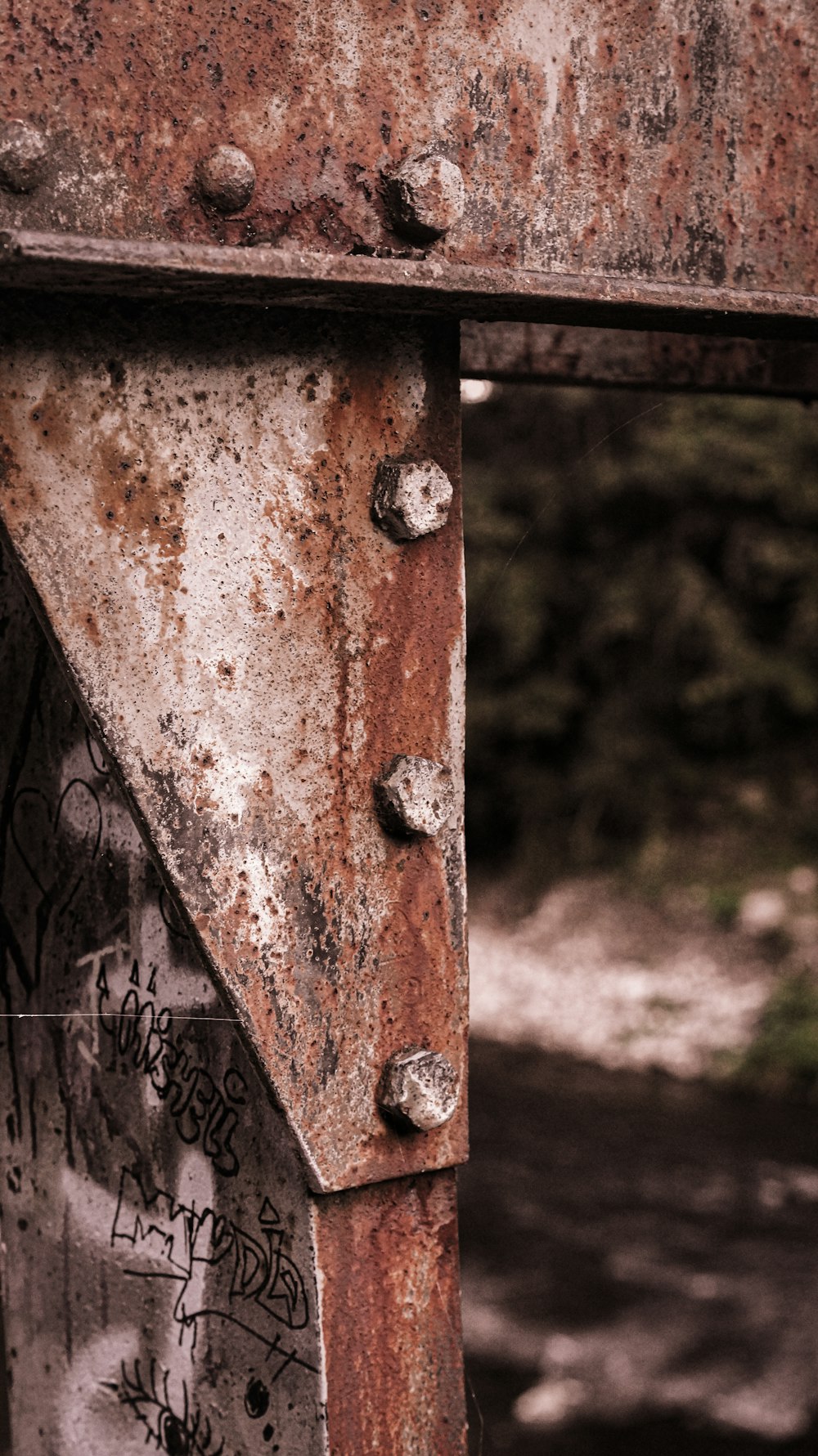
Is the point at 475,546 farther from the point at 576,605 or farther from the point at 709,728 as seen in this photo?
the point at 709,728

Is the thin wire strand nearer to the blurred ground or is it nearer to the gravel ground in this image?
the blurred ground

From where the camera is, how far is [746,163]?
4.85ft

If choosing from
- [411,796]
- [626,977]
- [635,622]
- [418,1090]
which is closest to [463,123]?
[411,796]

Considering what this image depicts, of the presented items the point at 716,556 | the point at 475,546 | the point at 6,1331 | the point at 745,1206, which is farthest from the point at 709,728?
the point at 6,1331

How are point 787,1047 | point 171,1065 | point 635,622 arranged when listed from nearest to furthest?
point 171,1065
point 787,1047
point 635,622

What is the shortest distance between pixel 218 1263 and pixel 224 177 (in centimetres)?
120

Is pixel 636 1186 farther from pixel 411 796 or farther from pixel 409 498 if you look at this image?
pixel 409 498

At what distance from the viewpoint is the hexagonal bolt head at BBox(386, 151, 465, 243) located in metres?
1.28

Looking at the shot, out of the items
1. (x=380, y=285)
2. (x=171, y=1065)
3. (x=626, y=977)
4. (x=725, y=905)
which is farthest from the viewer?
(x=725, y=905)

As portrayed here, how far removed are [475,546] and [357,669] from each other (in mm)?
8168

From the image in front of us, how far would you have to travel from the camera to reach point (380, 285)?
122 centimetres

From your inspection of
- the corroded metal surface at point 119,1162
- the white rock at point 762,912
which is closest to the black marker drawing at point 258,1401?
the corroded metal surface at point 119,1162

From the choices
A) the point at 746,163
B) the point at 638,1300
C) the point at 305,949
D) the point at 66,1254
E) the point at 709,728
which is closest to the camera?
the point at 305,949

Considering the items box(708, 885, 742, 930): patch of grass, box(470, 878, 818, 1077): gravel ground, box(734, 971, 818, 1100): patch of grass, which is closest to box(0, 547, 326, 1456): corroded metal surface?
box(734, 971, 818, 1100): patch of grass
